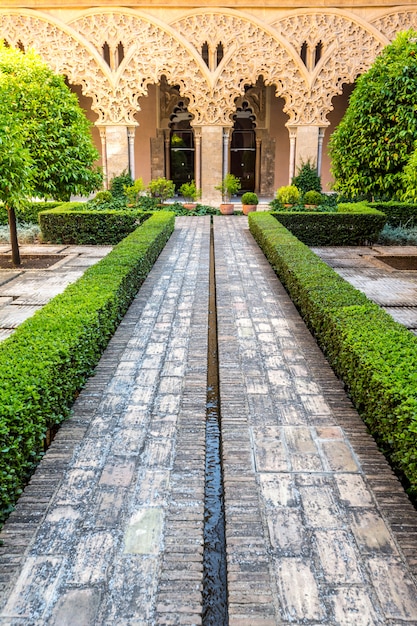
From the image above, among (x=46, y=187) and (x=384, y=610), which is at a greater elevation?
(x=46, y=187)

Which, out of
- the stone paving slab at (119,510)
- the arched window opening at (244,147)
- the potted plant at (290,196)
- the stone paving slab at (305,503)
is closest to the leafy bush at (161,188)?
the potted plant at (290,196)

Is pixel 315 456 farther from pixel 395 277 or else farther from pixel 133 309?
pixel 395 277

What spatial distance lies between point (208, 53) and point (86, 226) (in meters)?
8.78

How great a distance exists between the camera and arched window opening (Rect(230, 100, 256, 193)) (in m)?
21.5

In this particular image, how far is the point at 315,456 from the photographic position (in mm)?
3572

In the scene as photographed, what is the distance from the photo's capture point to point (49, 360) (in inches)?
151

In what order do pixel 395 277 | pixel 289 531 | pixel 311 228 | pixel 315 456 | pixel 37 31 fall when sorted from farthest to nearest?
pixel 37 31
pixel 311 228
pixel 395 277
pixel 315 456
pixel 289 531

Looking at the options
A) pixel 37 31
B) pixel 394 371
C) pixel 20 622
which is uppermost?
pixel 37 31

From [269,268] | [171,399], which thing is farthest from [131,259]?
[171,399]

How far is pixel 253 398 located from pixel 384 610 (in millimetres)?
2170

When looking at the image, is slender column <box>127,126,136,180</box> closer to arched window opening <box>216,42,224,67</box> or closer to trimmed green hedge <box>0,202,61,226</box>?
arched window opening <box>216,42,224,67</box>

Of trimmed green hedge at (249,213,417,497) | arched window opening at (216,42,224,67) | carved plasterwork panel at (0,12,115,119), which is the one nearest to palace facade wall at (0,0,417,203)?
carved plasterwork panel at (0,12,115,119)

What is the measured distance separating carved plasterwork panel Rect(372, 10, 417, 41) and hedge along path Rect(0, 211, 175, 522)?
14.3 meters

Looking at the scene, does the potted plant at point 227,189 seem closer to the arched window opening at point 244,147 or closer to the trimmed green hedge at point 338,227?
the arched window opening at point 244,147
